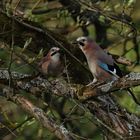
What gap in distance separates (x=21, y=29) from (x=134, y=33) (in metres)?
1.59

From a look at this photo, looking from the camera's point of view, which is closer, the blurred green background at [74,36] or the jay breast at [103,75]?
the jay breast at [103,75]

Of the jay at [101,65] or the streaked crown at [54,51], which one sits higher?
the streaked crown at [54,51]

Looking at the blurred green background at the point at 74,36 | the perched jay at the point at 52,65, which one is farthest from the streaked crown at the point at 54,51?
the blurred green background at the point at 74,36

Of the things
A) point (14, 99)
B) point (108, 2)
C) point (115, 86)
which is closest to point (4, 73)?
point (14, 99)

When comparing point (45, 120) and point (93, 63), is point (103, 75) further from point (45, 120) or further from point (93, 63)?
point (45, 120)

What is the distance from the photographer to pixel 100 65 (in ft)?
15.7

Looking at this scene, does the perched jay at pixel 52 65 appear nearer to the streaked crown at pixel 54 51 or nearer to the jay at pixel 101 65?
the streaked crown at pixel 54 51

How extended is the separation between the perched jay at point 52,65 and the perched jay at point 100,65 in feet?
0.91

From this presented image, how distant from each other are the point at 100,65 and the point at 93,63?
0.28 ft

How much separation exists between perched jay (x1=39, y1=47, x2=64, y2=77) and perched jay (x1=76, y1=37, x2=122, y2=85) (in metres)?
0.28

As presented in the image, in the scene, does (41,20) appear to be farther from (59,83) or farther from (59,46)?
(59,83)

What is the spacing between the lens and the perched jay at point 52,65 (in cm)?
492

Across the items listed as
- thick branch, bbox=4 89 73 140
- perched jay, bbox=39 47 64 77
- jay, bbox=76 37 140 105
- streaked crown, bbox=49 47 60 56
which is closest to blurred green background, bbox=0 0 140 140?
perched jay, bbox=39 47 64 77

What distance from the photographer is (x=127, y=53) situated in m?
6.64
